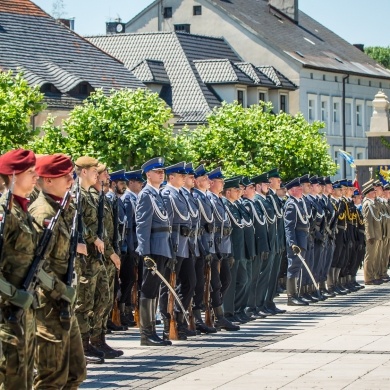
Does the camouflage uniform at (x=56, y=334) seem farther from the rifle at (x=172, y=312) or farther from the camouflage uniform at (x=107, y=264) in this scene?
the rifle at (x=172, y=312)

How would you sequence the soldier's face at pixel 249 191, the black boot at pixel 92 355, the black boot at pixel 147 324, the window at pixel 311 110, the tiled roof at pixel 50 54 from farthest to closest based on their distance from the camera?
the window at pixel 311 110, the tiled roof at pixel 50 54, the soldier's face at pixel 249 191, the black boot at pixel 147 324, the black boot at pixel 92 355

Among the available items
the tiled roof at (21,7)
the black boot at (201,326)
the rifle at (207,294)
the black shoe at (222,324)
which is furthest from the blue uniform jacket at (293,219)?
the tiled roof at (21,7)

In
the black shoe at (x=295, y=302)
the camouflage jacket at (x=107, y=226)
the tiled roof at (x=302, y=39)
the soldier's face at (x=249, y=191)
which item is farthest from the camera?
the tiled roof at (x=302, y=39)

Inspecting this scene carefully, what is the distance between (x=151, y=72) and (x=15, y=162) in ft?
200

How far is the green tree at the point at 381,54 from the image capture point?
402 feet

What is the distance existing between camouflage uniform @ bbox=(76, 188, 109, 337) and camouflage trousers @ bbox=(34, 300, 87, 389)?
3.17 m

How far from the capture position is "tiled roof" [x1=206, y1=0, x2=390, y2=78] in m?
80.1

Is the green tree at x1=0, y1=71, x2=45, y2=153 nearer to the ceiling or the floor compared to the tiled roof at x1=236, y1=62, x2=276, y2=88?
nearer to the floor

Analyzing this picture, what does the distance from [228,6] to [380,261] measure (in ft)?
178

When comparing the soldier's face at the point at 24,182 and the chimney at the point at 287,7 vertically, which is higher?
the chimney at the point at 287,7

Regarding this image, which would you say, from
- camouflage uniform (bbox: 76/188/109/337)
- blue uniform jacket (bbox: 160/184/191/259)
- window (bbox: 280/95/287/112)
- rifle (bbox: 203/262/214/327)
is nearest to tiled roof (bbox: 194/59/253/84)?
window (bbox: 280/95/287/112)

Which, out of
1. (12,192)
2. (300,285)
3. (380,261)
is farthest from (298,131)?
(12,192)

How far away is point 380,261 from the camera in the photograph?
93.3 ft

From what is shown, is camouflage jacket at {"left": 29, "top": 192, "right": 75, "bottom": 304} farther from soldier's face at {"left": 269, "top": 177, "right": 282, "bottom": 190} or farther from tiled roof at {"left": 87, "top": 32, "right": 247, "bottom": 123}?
tiled roof at {"left": 87, "top": 32, "right": 247, "bottom": 123}
